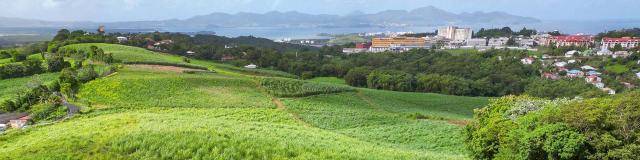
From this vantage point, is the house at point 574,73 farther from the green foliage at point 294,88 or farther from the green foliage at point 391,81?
the green foliage at point 294,88

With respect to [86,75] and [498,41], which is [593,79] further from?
[498,41]

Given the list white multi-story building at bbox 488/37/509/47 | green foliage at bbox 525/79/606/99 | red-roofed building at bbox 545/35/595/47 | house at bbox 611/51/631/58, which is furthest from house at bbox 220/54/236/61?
white multi-story building at bbox 488/37/509/47

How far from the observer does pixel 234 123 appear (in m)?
22.9

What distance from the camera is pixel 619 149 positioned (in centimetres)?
1354

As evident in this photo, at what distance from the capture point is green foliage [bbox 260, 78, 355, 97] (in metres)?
42.2

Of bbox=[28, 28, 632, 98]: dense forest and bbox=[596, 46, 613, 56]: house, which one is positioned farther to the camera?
bbox=[596, 46, 613, 56]: house

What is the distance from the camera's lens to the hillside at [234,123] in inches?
580

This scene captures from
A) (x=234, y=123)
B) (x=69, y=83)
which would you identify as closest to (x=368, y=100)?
(x=234, y=123)

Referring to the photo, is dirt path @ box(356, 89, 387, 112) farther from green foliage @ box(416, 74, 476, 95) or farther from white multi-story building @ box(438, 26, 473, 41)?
white multi-story building @ box(438, 26, 473, 41)

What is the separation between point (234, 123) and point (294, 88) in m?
21.7

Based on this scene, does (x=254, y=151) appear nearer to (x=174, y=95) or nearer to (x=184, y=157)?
(x=184, y=157)

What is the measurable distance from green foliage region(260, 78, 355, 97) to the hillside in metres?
0.13

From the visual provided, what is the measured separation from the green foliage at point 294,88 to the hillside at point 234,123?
13 cm

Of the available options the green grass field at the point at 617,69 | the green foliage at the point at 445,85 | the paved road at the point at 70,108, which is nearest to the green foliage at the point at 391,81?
the green foliage at the point at 445,85
